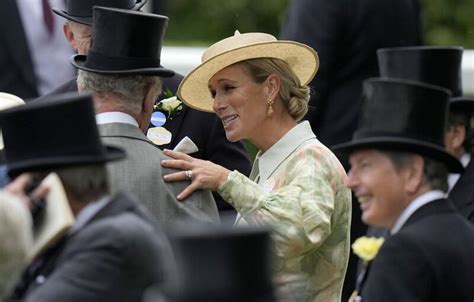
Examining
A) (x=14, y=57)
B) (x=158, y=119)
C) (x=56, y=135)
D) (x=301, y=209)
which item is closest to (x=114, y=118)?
(x=301, y=209)

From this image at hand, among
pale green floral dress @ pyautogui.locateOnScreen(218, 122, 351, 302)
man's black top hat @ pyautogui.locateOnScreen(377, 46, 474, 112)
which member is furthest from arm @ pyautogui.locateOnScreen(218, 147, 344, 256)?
man's black top hat @ pyautogui.locateOnScreen(377, 46, 474, 112)

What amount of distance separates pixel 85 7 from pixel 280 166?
153cm

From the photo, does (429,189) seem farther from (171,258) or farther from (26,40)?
(26,40)

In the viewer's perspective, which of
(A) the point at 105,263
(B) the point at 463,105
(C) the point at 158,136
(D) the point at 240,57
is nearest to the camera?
(A) the point at 105,263

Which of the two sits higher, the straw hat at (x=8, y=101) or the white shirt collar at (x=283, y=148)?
the white shirt collar at (x=283, y=148)

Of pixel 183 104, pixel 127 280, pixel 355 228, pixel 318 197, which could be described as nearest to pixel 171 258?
pixel 127 280

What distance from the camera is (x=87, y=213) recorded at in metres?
5.34

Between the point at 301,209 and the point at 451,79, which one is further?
the point at 451,79

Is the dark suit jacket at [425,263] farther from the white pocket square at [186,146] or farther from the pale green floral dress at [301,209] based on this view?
the white pocket square at [186,146]

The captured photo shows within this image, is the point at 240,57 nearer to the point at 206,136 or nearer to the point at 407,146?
the point at 206,136

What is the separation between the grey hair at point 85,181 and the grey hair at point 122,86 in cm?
111

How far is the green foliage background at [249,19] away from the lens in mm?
17984

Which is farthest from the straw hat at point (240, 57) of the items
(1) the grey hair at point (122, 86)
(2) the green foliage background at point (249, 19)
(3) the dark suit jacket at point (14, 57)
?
(2) the green foliage background at point (249, 19)

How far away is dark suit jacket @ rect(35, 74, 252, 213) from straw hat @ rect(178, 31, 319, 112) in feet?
0.60
